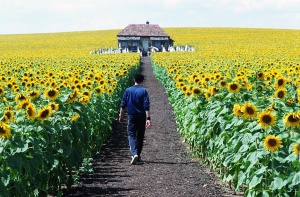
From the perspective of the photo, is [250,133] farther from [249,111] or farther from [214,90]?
[214,90]

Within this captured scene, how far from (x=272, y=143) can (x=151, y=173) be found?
4.03 m

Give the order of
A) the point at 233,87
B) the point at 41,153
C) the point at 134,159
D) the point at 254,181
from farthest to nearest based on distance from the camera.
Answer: the point at 134,159 → the point at 233,87 → the point at 41,153 → the point at 254,181

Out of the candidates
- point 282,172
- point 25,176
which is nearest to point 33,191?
point 25,176

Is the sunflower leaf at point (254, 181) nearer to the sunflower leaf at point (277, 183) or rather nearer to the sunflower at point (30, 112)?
the sunflower leaf at point (277, 183)

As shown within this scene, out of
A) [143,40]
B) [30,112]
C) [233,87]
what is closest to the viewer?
[30,112]

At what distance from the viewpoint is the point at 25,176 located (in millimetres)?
6277

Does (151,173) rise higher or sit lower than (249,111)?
lower

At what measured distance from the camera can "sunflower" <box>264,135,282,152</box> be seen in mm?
5703

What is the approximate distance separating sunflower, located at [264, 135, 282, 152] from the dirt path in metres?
→ 2.43

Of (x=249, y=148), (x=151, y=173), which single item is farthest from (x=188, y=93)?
(x=249, y=148)

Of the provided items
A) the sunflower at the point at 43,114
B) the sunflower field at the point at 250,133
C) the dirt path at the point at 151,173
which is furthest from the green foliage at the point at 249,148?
the sunflower at the point at 43,114

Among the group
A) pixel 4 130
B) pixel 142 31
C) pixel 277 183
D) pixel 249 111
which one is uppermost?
pixel 4 130

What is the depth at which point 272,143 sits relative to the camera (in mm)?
5715

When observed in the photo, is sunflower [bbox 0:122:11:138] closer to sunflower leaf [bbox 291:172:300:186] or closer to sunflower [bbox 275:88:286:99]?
sunflower leaf [bbox 291:172:300:186]
